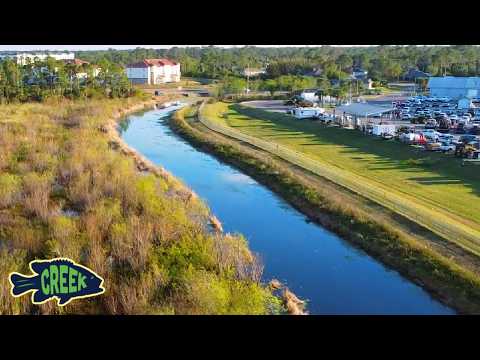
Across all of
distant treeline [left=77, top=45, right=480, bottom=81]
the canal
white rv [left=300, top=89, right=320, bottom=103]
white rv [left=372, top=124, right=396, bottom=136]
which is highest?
distant treeline [left=77, top=45, right=480, bottom=81]

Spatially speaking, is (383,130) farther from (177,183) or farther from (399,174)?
(177,183)

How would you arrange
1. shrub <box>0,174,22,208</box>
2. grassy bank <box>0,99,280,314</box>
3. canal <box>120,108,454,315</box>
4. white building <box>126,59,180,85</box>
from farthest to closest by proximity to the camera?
1. white building <box>126,59,180,85</box>
2. shrub <box>0,174,22,208</box>
3. canal <box>120,108,454,315</box>
4. grassy bank <box>0,99,280,314</box>

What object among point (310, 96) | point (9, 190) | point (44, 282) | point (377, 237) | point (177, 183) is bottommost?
point (377, 237)

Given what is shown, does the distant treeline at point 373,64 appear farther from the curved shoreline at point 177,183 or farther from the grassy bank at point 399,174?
the curved shoreline at point 177,183

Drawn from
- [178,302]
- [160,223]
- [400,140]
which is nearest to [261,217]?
[160,223]

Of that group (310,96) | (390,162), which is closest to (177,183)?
(390,162)

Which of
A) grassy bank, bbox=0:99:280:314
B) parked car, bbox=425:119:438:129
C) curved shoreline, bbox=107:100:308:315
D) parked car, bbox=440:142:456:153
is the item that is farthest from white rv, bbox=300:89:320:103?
grassy bank, bbox=0:99:280:314

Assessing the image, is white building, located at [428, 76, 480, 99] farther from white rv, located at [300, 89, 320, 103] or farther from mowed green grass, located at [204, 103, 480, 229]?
mowed green grass, located at [204, 103, 480, 229]
